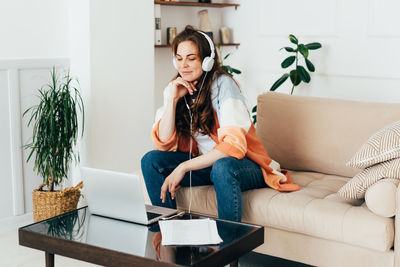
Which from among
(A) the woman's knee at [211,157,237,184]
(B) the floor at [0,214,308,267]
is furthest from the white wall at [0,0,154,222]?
(A) the woman's knee at [211,157,237,184]

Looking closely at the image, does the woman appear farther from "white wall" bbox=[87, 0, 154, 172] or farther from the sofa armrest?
"white wall" bbox=[87, 0, 154, 172]

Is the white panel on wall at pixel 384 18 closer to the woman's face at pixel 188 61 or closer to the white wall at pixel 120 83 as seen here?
the white wall at pixel 120 83

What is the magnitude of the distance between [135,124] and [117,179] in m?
1.64

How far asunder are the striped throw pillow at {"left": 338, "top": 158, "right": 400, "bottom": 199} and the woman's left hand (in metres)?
0.68

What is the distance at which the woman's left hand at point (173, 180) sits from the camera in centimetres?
232

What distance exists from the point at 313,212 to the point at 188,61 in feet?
2.82

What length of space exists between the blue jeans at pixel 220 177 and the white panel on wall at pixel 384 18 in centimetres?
193

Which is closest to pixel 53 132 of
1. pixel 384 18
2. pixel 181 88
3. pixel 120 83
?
pixel 120 83

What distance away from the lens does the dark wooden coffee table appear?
1.63 metres

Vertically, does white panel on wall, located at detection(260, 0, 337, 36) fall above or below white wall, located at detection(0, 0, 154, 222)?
above

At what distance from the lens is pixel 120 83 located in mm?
3381

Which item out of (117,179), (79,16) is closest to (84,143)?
(79,16)

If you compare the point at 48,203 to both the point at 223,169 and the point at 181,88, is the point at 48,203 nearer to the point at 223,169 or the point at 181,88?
the point at 181,88

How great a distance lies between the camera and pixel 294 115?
9.16 feet
